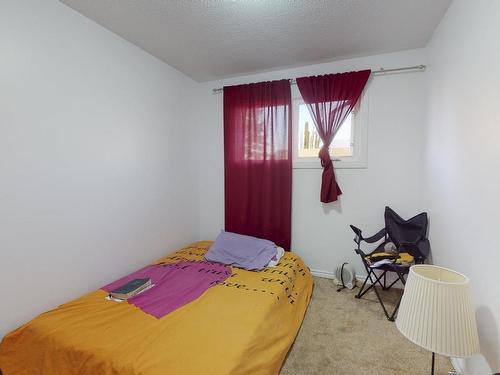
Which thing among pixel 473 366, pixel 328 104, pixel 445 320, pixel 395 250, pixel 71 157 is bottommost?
pixel 473 366

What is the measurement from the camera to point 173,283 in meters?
2.18

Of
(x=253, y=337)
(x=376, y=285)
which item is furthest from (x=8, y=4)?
(x=376, y=285)

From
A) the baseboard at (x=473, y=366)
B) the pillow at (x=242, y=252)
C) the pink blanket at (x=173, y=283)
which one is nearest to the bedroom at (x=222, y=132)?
the baseboard at (x=473, y=366)

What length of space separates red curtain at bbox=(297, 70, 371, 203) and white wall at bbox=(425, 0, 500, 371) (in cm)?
74

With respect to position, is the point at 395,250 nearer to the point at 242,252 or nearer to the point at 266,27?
the point at 242,252

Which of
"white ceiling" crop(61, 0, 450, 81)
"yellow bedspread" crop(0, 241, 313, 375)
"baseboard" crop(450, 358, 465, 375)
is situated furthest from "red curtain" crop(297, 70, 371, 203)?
"baseboard" crop(450, 358, 465, 375)

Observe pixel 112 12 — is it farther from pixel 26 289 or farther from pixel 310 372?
pixel 310 372

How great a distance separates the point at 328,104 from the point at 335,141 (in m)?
0.42

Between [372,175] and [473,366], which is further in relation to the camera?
[372,175]

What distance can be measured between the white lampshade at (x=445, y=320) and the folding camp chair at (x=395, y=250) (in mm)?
1169

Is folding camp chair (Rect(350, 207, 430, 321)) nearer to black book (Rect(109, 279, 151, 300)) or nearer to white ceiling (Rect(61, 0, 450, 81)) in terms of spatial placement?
white ceiling (Rect(61, 0, 450, 81))

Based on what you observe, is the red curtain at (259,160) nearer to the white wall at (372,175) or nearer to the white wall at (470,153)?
the white wall at (372,175)

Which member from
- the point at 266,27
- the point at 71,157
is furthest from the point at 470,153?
the point at 71,157

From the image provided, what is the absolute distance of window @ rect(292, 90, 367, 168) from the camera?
2.77m
